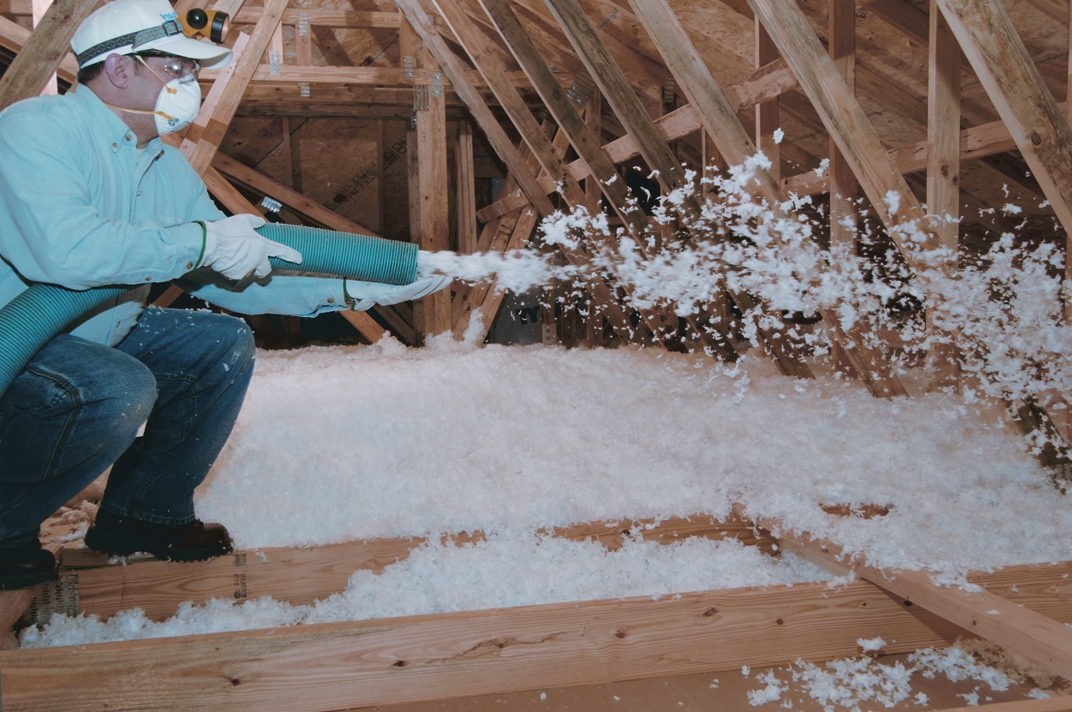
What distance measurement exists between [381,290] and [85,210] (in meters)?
0.66

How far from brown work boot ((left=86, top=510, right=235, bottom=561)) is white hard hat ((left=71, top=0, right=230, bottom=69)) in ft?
2.86

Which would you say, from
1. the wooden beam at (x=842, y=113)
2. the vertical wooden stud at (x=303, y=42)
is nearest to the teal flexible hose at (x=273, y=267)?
the wooden beam at (x=842, y=113)

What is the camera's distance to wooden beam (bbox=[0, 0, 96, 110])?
1907 millimetres

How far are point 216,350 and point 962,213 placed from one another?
282cm

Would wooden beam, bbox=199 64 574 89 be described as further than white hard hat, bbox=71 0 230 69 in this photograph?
Yes

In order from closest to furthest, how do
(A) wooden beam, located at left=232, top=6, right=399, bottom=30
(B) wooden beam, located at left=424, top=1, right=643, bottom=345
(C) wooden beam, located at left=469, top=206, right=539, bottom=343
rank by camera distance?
(B) wooden beam, located at left=424, top=1, right=643, bottom=345 → (A) wooden beam, located at left=232, top=6, right=399, bottom=30 → (C) wooden beam, located at left=469, top=206, right=539, bottom=343

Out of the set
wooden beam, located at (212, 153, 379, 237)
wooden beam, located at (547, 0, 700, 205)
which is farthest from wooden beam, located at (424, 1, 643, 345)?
wooden beam, located at (212, 153, 379, 237)

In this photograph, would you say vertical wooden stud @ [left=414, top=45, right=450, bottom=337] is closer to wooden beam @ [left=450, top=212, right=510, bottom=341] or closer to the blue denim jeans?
wooden beam @ [left=450, top=212, right=510, bottom=341]

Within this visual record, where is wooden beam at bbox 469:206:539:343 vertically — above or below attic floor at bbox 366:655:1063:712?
above

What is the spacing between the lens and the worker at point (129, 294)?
51.1 inches

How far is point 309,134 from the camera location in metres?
5.04

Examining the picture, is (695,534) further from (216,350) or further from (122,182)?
(122,182)

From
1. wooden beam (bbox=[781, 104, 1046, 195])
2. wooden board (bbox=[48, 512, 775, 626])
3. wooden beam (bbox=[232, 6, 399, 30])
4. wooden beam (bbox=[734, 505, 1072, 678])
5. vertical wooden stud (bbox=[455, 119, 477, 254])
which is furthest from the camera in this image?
vertical wooden stud (bbox=[455, 119, 477, 254])

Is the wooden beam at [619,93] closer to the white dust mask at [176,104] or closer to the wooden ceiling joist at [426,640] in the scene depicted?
the white dust mask at [176,104]
